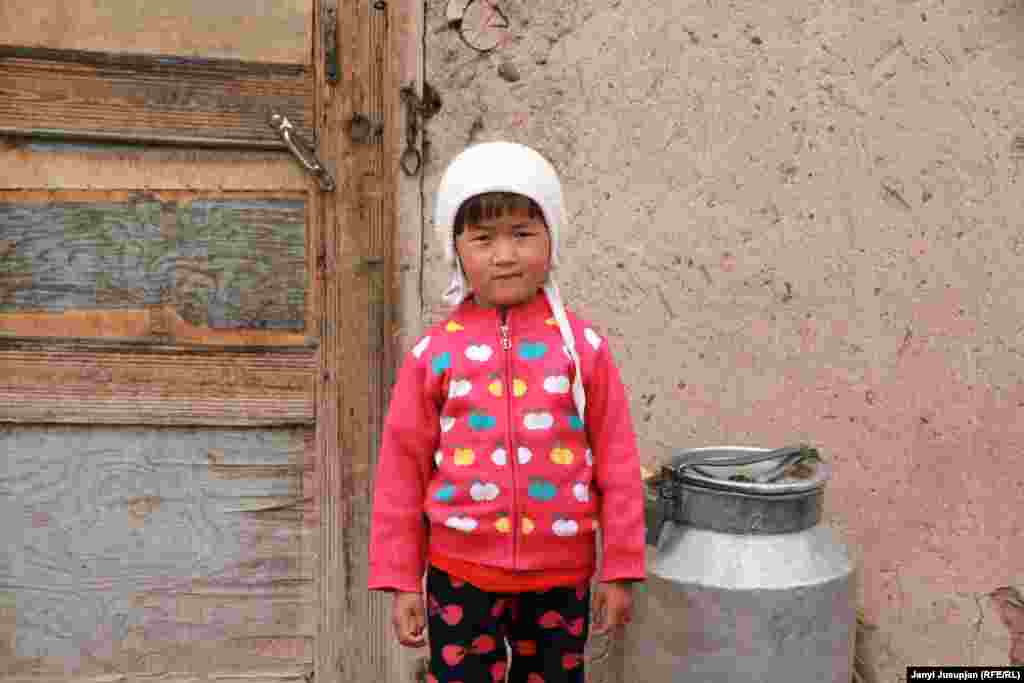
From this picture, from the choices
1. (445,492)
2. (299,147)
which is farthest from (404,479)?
(299,147)

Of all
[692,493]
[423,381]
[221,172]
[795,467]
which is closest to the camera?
[423,381]

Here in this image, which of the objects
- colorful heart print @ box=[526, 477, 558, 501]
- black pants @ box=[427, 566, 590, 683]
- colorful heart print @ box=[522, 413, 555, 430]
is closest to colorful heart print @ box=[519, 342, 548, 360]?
colorful heart print @ box=[522, 413, 555, 430]

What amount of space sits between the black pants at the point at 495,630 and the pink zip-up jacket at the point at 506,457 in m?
0.07

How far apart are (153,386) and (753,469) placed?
1433mm

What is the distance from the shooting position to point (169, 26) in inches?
93.1

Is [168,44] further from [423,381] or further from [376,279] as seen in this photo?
[423,381]

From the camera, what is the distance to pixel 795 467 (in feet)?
7.47

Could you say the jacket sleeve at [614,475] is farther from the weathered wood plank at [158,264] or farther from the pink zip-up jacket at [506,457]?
the weathered wood plank at [158,264]

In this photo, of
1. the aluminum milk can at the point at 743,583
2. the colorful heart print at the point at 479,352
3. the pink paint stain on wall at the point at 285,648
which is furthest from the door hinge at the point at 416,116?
the pink paint stain on wall at the point at 285,648

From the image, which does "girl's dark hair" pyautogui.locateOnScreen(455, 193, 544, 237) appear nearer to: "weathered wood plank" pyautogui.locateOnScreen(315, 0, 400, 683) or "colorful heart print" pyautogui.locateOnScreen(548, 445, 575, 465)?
"colorful heart print" pyautogui.locateOnScreen(548, 445, 575, 465)

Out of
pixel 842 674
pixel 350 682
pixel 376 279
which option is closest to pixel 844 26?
pixel 376 279

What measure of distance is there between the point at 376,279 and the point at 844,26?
1.27 meters

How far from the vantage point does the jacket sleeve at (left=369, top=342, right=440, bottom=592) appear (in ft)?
6.06

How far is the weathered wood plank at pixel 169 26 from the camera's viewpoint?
7.64ft
